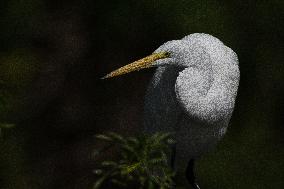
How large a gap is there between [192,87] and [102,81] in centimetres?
133

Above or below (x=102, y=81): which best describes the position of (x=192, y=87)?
above

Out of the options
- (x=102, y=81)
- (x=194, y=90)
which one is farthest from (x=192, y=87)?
(x=102, y=81)

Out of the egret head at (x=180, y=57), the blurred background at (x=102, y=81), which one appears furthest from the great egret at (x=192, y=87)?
A: the blurred background at (x=102, y=81)

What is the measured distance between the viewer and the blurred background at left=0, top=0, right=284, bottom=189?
320 centimetres

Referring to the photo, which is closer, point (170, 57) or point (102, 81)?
point (170, 57)

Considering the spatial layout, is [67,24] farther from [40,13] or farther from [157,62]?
[157,62]

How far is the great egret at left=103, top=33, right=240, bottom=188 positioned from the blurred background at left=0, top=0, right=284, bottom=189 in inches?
33.5

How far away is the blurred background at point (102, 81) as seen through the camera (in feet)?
10.5

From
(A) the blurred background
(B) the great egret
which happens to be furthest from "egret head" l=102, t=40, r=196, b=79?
(A) the blurred background

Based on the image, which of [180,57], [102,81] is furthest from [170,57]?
[102,81]

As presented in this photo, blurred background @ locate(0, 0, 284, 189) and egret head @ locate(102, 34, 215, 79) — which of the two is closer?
egret head @ locate(102, 34, 215, 79)

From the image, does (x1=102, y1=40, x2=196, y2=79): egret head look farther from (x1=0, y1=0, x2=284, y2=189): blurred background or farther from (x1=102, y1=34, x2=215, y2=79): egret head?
(x1=0, y1=0, x2=284, y2=189): blurred background

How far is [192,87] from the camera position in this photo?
2115mm

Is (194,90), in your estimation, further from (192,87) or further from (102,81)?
(102,81)
